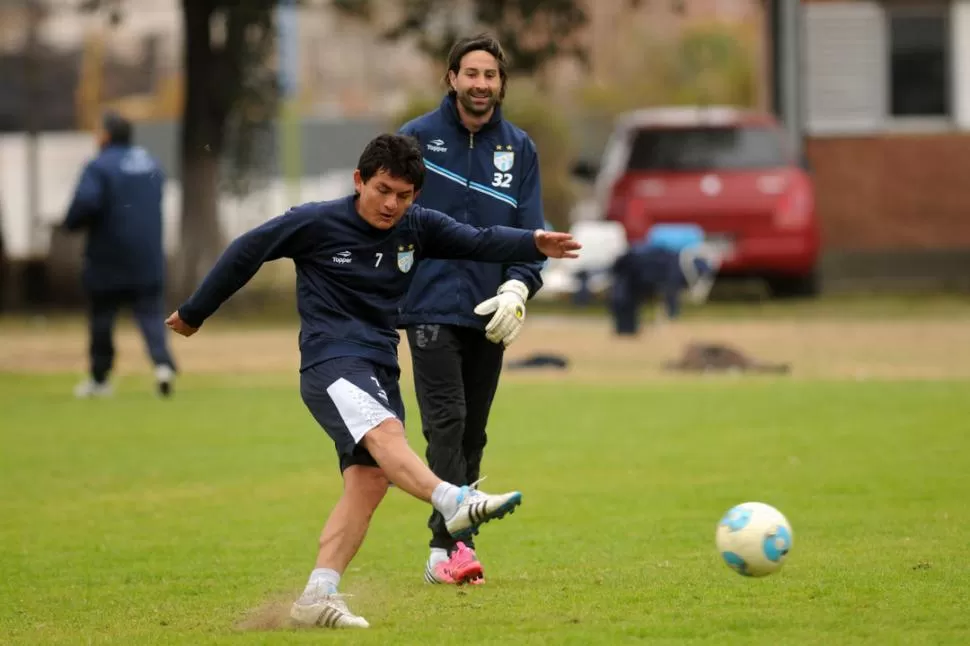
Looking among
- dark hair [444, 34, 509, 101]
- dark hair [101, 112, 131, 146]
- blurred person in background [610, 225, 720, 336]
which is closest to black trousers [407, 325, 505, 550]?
dark hair [444, 34, 509, 101]

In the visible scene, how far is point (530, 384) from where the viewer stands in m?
17.4

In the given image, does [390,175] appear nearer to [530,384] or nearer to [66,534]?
[66,534]

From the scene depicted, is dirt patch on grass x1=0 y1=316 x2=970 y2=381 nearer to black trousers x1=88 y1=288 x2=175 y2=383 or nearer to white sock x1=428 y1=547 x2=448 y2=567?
black trousers x1=88 y1=288 x2=175 y2=383

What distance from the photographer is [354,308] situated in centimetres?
719

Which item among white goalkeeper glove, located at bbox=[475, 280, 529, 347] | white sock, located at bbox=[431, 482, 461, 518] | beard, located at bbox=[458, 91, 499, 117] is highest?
beard, located at bbox=[458, 91, 499, 117]

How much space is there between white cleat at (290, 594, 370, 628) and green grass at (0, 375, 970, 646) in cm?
9

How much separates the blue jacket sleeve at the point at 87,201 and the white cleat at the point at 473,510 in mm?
10329

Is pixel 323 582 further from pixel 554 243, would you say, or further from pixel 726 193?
pixel 726 193

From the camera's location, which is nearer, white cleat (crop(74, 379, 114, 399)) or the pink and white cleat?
the pink and white cleat

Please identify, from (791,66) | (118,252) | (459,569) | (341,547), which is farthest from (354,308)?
(791,66)

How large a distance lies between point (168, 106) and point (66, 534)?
28.6 meters

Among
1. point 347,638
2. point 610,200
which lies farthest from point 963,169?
point 347,638

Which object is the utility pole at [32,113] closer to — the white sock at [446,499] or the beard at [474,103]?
the beard at [474,103]

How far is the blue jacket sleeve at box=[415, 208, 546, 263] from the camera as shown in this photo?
290 inches
